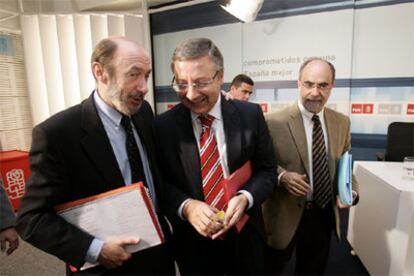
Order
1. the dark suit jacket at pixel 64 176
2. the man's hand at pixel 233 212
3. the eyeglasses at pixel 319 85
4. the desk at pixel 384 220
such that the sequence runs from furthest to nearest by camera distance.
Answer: the desk at pixel 384 220, the eyeglasses at pixel 319 85, the man's hand at pixel 233 212, the dark suit jacket at pixel 64 176

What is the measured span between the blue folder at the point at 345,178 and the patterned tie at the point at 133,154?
2.94 ft

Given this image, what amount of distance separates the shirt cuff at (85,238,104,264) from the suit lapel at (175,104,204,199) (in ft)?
1.24

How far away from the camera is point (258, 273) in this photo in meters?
1.20

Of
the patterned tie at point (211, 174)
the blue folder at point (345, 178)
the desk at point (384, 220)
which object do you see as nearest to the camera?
the patterned tie at point (211, 174)

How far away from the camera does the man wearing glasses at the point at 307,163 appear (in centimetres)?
137

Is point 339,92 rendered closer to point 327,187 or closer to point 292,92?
point 292,92

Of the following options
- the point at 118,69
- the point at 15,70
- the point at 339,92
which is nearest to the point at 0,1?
the point at 15,70

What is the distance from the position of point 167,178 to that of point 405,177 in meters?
1.56

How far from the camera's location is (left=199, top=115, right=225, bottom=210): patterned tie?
108cm

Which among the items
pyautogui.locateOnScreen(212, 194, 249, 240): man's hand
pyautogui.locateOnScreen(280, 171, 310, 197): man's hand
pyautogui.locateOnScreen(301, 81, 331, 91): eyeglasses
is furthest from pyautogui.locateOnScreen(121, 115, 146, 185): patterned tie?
pyautogui.locateOnScreen(301, 81, 331, 91): eyeglasses

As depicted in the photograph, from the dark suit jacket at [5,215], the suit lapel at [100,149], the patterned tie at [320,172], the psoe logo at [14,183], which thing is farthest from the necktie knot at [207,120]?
the psoe logo at [14,183]

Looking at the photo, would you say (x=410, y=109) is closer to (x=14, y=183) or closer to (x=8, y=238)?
(x=8, y=238)

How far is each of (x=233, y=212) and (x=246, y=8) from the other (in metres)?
2.81

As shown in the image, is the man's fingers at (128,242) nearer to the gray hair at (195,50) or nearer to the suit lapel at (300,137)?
the gray hair at (195,50)
